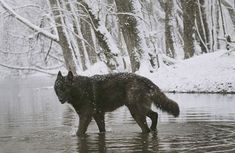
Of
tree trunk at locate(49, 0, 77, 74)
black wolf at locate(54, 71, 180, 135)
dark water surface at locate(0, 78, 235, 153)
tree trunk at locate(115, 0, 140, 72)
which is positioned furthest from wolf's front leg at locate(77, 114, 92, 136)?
tree trunk at locate(49, 0, 77, 74)

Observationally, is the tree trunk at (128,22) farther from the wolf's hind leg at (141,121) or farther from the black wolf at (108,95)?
the wolf's hind leg at (141,121)

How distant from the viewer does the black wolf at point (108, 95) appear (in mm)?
11234

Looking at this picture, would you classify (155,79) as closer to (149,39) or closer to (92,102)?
(149,39)

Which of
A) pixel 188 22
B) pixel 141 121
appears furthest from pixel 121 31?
pixel 141 121

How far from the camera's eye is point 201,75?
81.8ft

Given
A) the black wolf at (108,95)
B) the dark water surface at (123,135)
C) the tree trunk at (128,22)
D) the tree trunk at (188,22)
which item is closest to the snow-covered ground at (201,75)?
the tree trunk at (128,22)

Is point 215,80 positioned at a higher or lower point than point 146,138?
higher

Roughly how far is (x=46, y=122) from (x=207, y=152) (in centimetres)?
679

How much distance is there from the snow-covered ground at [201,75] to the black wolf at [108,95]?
11564mm

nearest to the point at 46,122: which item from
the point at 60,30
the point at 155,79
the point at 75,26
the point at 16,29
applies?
the point at 155,79

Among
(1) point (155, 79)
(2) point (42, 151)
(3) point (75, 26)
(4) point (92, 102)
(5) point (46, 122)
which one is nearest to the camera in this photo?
(2) point (42, 151)

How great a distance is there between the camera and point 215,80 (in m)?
23.5

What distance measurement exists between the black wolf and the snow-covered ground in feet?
37.9

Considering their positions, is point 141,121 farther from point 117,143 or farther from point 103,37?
point 103,37
